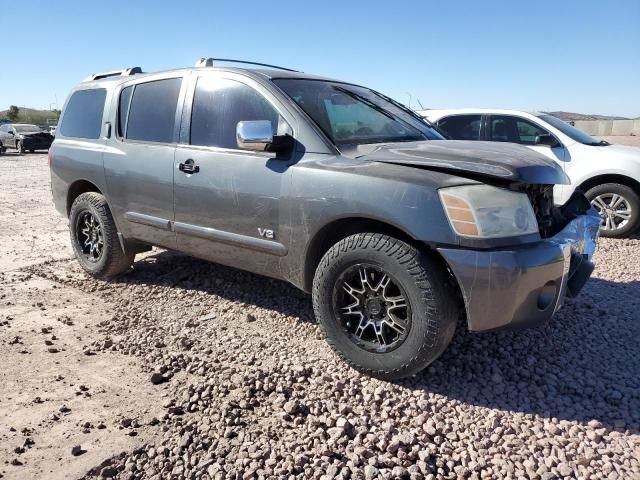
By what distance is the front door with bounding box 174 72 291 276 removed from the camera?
3260mm

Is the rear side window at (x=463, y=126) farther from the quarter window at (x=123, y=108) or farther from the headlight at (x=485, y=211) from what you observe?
the headlight at (x=485, y=211)

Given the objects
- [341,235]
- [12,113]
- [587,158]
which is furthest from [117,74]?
[12,113]

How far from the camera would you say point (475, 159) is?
2.76m

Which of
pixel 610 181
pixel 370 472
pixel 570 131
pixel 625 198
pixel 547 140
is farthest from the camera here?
pixel 570 131

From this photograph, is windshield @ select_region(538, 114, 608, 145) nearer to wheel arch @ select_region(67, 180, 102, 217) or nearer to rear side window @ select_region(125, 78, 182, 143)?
rear side window @ select_region(125, 78, 182, 143)

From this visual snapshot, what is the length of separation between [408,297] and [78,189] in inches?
145

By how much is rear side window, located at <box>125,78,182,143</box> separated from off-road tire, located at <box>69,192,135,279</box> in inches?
28.8

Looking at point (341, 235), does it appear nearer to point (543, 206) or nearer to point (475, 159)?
point (475, 159)

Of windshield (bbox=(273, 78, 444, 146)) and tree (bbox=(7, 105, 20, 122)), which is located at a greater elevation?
tree (bbox=(7, 105, 20, 122))

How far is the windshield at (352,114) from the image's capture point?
334 cm

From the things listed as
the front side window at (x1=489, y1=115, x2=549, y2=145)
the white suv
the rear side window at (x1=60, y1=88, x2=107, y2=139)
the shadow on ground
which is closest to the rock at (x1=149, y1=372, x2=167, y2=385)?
the shadow on ground

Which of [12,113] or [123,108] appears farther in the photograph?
[12,113]

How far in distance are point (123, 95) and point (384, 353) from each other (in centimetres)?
325

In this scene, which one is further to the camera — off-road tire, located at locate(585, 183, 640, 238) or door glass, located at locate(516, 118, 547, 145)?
door glass, located at locate(516, 118, 547, 145)
